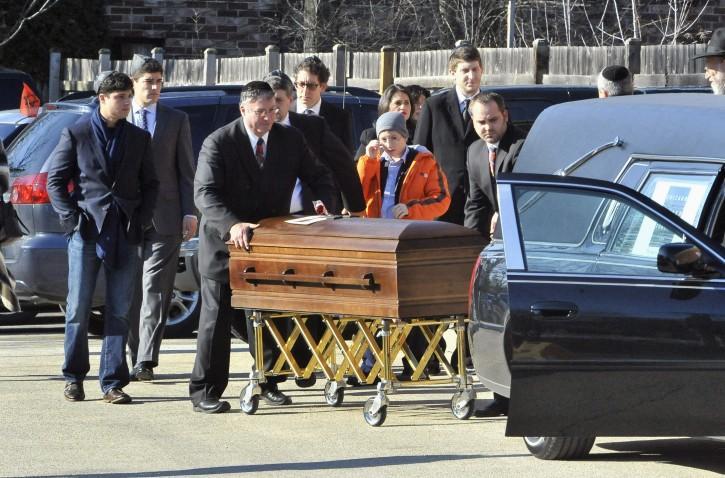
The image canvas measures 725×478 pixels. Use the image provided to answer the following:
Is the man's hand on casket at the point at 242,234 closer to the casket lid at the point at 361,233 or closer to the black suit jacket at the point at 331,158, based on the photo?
the casket lid at the point at 361,233

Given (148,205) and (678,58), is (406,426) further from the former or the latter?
(678,58)

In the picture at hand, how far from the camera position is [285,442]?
28.3 feet

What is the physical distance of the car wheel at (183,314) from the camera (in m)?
13.2

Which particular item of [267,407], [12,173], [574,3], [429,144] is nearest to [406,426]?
[267,407]

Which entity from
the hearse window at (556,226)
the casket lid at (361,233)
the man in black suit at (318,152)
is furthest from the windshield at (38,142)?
the hearse window at (556,226)

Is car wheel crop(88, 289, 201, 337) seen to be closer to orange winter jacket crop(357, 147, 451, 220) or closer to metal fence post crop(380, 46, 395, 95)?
orange winter jacket crop(357, 147, 451, 220)

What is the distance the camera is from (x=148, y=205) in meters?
10.2

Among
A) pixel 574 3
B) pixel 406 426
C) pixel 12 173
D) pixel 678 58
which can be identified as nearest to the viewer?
pixel 406 426

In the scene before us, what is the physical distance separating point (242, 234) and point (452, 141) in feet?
8.22

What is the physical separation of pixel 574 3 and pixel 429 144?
16217 millimetres

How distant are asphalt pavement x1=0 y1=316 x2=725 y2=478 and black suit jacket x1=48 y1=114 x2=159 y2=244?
1069mm

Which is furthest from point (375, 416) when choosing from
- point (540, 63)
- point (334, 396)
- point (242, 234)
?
point (540, 63)

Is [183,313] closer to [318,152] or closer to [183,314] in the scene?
[183,314]

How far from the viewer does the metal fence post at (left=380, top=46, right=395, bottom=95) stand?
19094 millimetres
